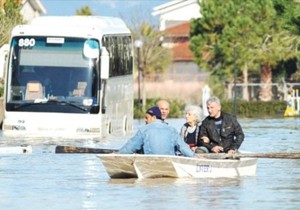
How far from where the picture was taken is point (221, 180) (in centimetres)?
2138

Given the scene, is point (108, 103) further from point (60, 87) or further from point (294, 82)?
point (294, 82)

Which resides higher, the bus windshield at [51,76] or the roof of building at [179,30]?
the roof of building at [179,30]

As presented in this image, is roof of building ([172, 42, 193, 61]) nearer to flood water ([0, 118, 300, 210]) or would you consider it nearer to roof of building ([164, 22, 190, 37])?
roof of building ([164, 22, 190, 37])

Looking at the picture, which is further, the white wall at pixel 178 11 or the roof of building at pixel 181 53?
the white wall at pixel 178 11

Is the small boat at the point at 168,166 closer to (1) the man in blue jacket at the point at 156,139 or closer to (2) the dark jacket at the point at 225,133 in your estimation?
(1) the man in blue jacket at the point at 156,139

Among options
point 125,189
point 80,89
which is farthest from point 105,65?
point 125,189

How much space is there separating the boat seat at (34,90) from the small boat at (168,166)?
615 inches

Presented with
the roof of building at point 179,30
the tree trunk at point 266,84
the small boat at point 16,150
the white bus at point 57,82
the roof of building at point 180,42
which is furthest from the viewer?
the roof of building at point 179,30

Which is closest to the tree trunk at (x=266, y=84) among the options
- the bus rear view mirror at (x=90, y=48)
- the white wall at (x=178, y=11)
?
the bus rear view mirror at (x=90, y=48)

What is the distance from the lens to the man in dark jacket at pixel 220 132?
22.0 meters

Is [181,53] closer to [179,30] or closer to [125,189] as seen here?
[179,30]

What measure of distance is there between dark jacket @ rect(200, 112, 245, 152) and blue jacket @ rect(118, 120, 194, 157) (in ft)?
3.04

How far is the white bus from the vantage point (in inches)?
1460

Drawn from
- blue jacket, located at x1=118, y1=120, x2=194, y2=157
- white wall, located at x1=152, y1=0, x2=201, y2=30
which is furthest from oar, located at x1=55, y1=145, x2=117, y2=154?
white wall, located at x1=152, y1=0, x2=201, y2=30
